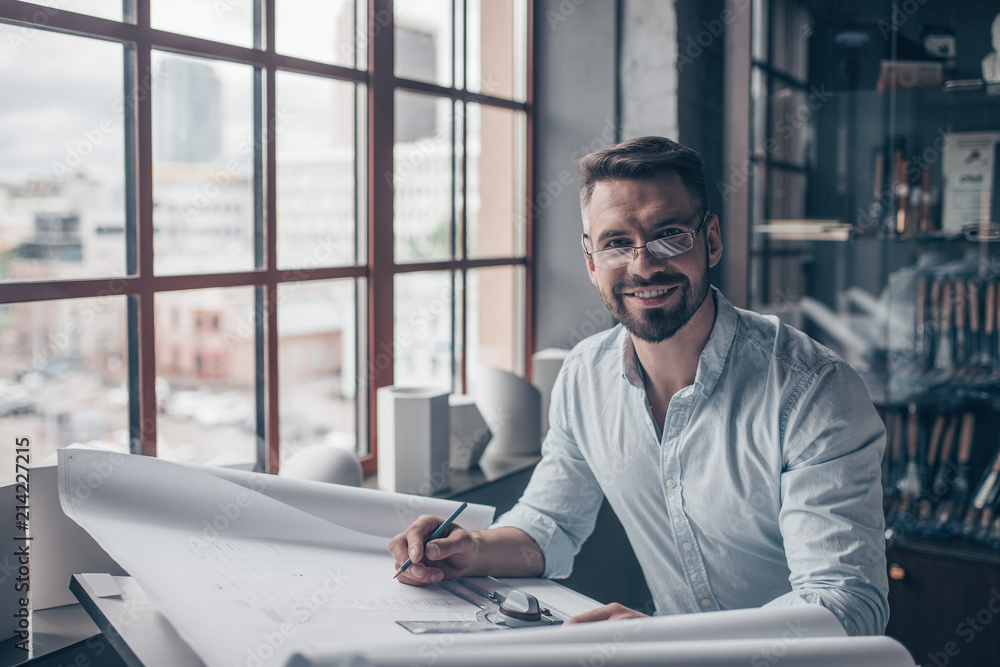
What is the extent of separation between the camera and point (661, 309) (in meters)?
1.37

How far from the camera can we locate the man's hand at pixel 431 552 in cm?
109

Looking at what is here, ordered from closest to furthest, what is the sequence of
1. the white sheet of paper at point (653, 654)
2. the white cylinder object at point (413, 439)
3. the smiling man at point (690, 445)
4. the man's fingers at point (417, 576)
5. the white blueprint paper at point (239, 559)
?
the white sheet of paper at point (653, 654) → the white blueprint paper at point (239, 559) → the man's fingers at point (417, 576) → the smiling man at point (690, 445) → the white cylinder object at point (413, 439)

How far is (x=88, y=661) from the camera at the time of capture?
1239mm

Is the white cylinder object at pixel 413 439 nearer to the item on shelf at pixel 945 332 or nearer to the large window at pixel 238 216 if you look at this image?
the large window at pixel 238 216

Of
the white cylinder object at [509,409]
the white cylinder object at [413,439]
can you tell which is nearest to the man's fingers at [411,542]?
the white cylinder object at [413,439]

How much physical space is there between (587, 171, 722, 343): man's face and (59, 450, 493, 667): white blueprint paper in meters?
0.46

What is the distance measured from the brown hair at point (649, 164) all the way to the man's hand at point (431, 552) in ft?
1.94

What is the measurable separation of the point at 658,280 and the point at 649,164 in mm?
197

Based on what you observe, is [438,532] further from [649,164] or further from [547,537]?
[649,164]

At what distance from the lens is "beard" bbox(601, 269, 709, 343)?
53.6 inches

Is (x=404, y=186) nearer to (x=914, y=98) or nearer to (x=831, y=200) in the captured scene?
(x=831, y=200)

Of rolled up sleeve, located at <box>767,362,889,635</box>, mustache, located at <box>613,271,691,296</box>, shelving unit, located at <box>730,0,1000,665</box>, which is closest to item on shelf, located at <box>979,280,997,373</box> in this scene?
shelving unit, located at <box>730,0,1000,665</box>

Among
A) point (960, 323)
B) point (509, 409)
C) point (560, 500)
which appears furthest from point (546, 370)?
point (960, 323)

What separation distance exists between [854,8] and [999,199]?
0.73 metres
